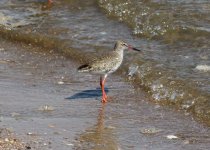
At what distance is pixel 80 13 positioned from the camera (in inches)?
550

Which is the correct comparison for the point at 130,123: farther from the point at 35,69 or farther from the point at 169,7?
the point at 169,7

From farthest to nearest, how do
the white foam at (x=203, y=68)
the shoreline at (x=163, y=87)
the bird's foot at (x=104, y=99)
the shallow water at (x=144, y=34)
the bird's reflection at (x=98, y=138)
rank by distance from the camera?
the white foam at (x=203, y=68), the shallow water at (x=144, y=34), the bird's foot at (x=104, y=99), the shoreline at (x=163, y=87), the bird's reflection at (x=98, y=138)

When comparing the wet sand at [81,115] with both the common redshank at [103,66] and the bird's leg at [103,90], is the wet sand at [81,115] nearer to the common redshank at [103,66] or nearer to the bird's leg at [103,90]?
the bird's leg at [103,90]

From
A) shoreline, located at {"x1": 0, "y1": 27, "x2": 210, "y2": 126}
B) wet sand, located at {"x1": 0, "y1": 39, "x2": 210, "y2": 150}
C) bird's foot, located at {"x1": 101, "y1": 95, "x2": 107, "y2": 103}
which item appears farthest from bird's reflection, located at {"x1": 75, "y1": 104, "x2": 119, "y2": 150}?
shoreline, located at {"x1": 0, "y1": 27, "x2": 210, "y2": 126}

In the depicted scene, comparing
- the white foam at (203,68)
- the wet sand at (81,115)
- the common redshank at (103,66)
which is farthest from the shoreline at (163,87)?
the common redshank at (103,66)

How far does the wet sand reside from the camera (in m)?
7.24

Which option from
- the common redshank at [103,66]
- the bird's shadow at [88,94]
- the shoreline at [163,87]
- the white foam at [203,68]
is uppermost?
the common redshank at [103,66]

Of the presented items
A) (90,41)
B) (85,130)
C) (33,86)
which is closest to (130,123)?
(85,130)

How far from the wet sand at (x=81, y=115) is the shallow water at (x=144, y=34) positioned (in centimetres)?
36

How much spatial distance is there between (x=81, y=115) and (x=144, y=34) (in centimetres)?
413

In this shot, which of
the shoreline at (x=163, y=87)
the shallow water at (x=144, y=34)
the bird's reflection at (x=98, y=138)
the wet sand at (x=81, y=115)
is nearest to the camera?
the bird's reflection at (x=98, y=138)

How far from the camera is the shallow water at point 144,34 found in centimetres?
925

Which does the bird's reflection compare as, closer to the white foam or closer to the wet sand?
the wet sand

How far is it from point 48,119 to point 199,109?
6.22ft
